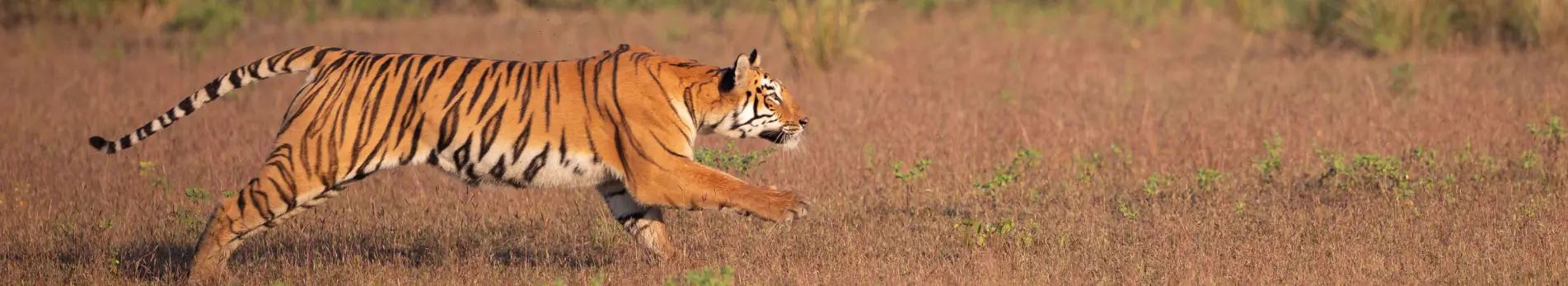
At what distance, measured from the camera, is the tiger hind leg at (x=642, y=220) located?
6.04 meters

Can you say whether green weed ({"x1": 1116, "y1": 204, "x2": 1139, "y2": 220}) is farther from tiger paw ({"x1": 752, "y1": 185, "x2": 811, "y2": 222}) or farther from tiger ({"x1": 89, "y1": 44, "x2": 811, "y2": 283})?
tiger paw ({"x1": 752, "y1": 185, "x2": 811, "y2": 222})

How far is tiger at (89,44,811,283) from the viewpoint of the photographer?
5379 millimetres

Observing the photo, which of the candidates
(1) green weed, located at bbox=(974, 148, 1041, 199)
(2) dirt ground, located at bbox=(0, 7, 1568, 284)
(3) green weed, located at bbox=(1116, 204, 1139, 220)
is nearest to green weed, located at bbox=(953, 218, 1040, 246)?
(2) dirt ground, located at bbox=(0, 7, 1568, 284)

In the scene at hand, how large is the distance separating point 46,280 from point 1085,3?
13.1m

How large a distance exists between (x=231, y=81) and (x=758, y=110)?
67.0 inches

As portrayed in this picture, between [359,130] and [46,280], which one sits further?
[46,280]

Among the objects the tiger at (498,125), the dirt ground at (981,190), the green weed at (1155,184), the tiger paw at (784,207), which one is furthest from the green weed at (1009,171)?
the tiger paw at (784,207)

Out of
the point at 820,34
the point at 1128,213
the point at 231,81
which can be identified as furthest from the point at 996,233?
the point at 820,34

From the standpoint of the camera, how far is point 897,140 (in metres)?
9.21

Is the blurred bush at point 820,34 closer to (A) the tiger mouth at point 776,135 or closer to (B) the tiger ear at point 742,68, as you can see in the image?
(A) the tiger mouth at point 776,135

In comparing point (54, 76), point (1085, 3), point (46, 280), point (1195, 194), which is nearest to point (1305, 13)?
point (1085, 3)

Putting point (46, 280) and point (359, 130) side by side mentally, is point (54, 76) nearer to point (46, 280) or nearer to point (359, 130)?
point (46, 280)

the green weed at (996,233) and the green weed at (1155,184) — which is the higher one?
the green weed at (996,233)

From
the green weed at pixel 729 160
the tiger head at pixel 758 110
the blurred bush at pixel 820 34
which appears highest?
the tiger head at pixel 758 110
